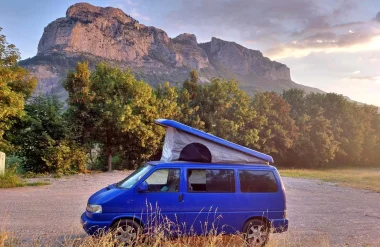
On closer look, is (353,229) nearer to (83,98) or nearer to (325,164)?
(83,98)

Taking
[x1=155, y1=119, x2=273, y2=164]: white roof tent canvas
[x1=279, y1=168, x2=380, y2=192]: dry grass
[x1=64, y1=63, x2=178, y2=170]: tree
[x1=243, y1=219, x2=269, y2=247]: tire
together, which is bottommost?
[x1=279, y1=168, x2=380, y2=192]: dry grass

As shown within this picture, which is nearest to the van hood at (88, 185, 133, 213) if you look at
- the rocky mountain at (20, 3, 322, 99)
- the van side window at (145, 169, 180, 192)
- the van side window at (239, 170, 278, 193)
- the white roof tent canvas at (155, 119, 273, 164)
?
the van side window at (145, 169, 180, 192)

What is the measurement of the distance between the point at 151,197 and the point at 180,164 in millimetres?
966

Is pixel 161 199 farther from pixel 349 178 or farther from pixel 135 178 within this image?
pixel 349 178

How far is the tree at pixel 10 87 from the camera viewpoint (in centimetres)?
1909

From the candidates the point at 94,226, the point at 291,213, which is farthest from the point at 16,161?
the point at 94,226

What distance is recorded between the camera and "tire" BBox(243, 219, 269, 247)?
7.70 metres

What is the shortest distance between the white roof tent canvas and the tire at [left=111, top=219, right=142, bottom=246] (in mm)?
1951

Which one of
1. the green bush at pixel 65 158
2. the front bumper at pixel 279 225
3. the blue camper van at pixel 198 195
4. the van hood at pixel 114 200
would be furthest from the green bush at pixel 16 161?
the front bumper at pixel 279 225

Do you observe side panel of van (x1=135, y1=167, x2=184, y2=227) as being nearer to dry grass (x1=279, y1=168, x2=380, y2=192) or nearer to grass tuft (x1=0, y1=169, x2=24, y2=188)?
grass tuft (x1=0, y1=169, x2=24, y2=188)

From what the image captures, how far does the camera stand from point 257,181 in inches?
316

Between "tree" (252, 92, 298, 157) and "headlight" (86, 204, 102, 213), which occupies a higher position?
"tree" (252, 92, 298, 157)

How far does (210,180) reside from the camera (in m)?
7.79

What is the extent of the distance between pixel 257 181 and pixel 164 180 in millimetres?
2099
